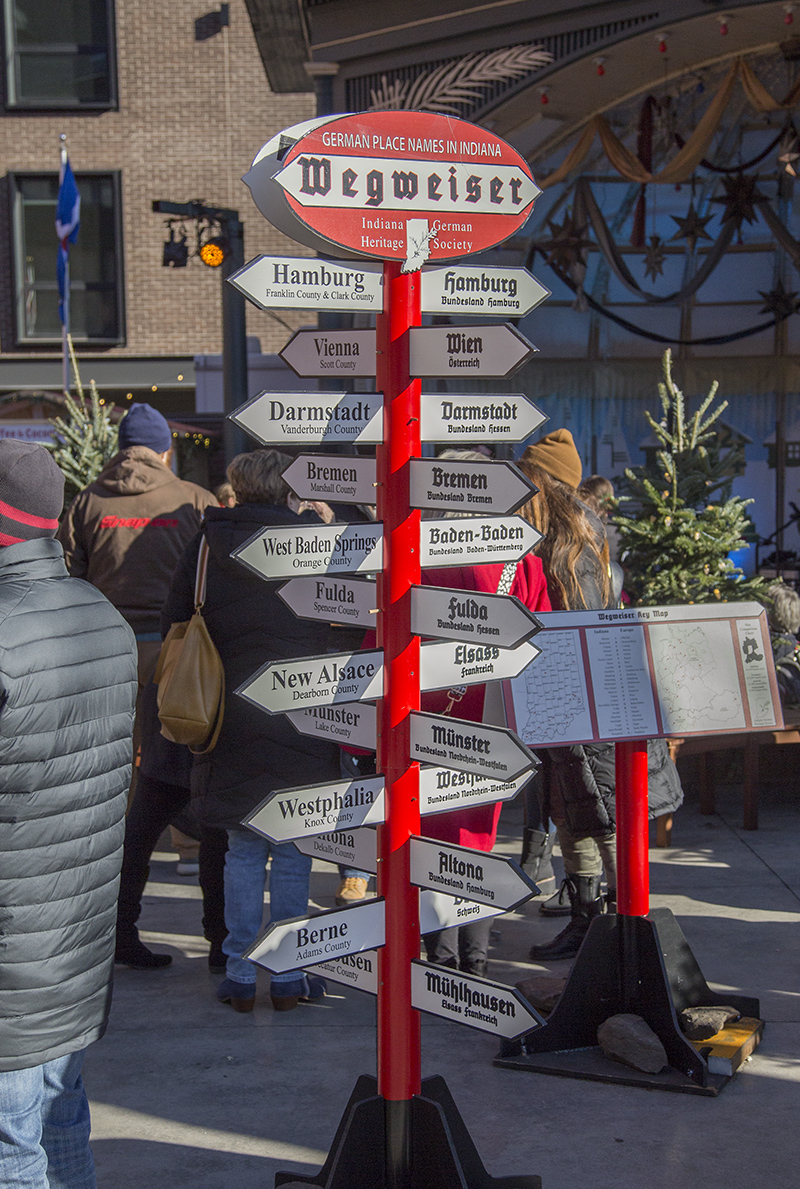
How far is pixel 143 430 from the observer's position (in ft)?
18.5

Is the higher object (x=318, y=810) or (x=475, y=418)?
(x=475, y=418)

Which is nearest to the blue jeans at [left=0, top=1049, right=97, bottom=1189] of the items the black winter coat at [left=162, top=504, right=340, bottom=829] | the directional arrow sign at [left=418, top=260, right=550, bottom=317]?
the black winter coat at [left=162, top=504, right=340, bottom=829]

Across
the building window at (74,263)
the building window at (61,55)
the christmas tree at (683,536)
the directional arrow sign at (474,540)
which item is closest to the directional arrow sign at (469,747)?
the directional arrow sign at (474,540)

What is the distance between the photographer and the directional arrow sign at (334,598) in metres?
2.82

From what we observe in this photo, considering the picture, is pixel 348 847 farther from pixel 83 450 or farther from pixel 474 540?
pixel 83 450

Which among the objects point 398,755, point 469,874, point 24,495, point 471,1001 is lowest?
point 471,1001

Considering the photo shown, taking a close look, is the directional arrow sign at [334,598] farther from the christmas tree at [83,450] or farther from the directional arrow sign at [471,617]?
the christmas tree at [83,450]

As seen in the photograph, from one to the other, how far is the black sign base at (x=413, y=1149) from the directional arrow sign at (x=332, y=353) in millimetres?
1649

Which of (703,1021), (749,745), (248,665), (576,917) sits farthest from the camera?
(749,745)

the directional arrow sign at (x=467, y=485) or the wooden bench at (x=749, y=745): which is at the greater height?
the directional arrow sign at (x=467, y=485)

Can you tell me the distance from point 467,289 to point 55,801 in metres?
1.43

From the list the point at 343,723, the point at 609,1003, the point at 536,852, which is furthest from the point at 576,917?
the point at 343,723

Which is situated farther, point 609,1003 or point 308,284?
point 609,1003

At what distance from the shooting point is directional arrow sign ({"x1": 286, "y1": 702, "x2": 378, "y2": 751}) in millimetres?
2828
